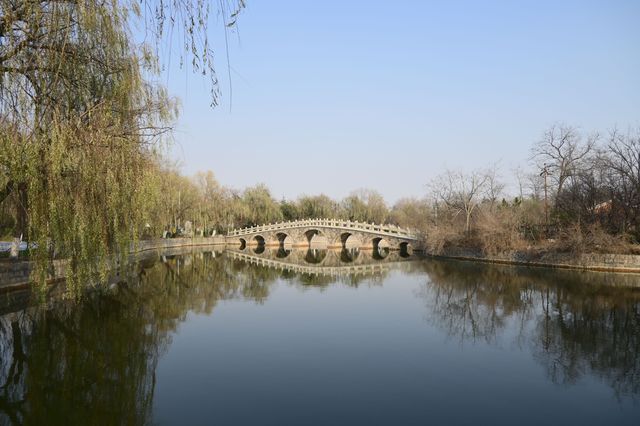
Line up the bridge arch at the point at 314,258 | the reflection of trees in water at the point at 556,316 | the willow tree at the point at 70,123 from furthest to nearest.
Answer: the bridge arch at the point at 314,258, the reflection of trees in water at the point at 556,316, the willow tree at the point at 70,123

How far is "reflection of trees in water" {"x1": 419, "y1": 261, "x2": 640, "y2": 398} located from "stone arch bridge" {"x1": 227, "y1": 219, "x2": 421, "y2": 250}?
16298 mm

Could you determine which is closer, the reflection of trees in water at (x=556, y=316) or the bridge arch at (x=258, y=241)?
the reflection of trees in water at (x=556, y=316)

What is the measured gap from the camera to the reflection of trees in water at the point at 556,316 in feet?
28.2

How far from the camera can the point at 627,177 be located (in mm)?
22812

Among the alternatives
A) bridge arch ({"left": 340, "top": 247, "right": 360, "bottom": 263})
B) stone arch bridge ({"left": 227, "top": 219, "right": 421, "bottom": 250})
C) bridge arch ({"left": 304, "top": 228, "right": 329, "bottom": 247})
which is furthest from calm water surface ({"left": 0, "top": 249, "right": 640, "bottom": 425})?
bridge arch ({"left": 304, "top": 228, "right": 329, "bottom": 247})

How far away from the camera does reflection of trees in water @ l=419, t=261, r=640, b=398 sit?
28.2 feet

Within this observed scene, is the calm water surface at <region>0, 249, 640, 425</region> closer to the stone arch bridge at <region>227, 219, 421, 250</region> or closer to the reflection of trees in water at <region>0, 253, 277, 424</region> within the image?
the reflection of trees in water at <region>0, 253, 277, 424</region>

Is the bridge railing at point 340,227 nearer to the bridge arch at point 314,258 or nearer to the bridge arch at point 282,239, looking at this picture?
the bridge arch at point 282,239

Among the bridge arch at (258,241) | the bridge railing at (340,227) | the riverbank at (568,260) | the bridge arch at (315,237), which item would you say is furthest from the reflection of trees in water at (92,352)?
the bridge arch at (258,241)

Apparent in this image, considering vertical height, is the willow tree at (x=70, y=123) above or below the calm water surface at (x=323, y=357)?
above

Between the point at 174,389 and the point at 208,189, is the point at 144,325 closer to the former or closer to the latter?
the point at 174,389

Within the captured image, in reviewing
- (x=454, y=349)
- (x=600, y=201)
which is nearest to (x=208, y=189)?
(x=600, y=201)

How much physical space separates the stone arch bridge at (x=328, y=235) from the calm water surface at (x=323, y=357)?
821 inches

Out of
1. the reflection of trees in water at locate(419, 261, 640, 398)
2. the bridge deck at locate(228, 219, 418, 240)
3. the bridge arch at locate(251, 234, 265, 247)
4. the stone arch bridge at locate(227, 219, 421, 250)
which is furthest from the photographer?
the bridge arch at locate(251, 234, 265, 247)
